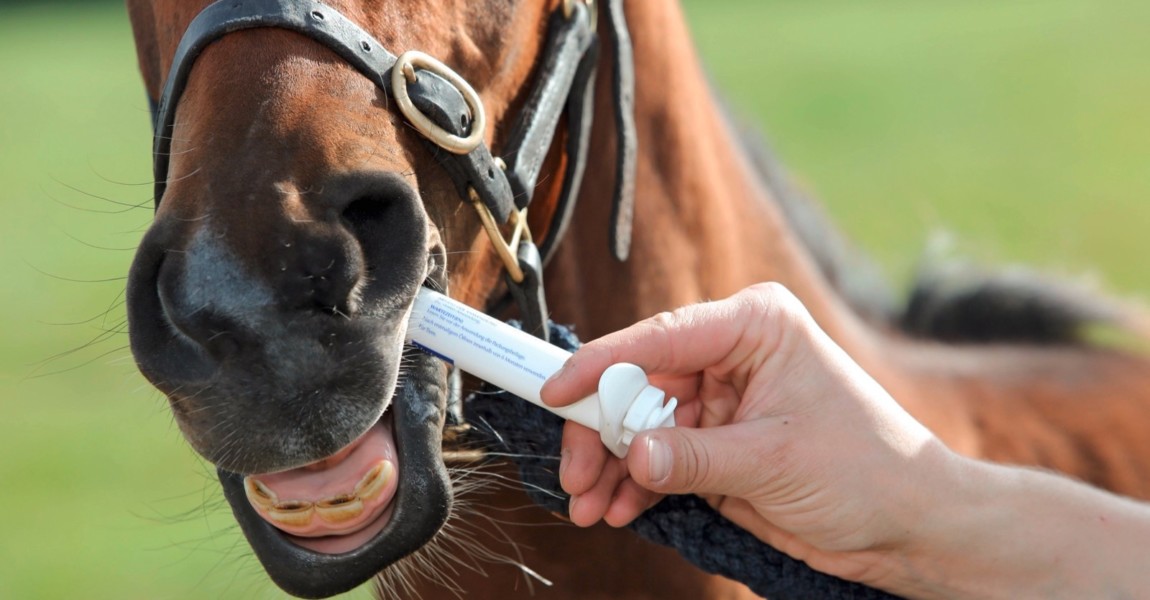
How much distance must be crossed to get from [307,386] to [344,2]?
489 mm

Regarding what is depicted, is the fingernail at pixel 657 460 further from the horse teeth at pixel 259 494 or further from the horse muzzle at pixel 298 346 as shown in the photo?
the horse teeth at pixel 259 494

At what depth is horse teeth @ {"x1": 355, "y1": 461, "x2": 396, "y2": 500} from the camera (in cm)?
132

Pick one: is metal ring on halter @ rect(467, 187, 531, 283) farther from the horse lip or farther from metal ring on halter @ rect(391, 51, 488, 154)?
the horse lip

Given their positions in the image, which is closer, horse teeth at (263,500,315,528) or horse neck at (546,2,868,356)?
horse teeth at (263,500,315,528)

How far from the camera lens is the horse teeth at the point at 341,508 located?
1.31 m

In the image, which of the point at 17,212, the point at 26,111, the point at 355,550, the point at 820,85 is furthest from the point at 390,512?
the point at 26,111

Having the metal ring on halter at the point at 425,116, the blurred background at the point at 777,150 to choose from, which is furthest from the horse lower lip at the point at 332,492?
the metal ring on halter at the point at 425,116

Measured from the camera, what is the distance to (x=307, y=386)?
1.18 metres

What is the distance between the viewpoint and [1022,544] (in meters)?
1.39

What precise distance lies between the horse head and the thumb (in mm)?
260

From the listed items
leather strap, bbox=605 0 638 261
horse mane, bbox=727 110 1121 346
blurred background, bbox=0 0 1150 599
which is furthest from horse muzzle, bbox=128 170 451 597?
horse mane, bbox=727 110 1121 346

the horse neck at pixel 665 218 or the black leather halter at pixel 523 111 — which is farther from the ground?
the black leather halter at pixel 523 111

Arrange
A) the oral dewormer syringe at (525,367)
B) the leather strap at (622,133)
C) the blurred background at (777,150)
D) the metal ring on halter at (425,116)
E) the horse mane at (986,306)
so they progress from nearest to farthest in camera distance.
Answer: the oral dewormer syringe at (525,367)
the metal ring on halter at (425,116)
the leather strap at (622,133)
the horse mane at (986,306)
the blurred background at (777,150)

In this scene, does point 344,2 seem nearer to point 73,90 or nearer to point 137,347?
point 137,347
